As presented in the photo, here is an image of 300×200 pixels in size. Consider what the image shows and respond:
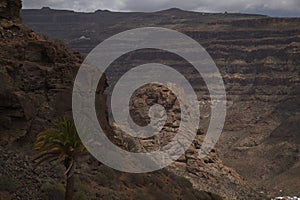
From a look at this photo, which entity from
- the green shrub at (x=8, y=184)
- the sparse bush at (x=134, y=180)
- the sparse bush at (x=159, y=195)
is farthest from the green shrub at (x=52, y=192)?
the sparse bush at (x=159, y=195)

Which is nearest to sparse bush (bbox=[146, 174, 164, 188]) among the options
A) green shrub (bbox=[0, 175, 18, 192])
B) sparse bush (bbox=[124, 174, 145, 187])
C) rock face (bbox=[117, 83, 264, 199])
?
sparse bush (bbox=[124, 174, 145, 187])

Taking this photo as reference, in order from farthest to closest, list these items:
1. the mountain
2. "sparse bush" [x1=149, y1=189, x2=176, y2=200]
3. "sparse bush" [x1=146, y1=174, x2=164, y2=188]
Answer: "sparse bush" [x1=146, y1=174, x2=164, y2=188] < "sparse bush" [x1=149, y1=189, x2=176, y2=200] < the mountain

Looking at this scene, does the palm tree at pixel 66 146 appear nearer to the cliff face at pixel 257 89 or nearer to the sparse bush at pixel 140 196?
the sparse bush at pixel 140 196

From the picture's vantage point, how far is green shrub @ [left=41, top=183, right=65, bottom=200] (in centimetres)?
2723

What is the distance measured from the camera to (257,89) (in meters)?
147

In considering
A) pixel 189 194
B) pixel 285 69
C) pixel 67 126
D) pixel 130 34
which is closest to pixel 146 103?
pixel 189 194

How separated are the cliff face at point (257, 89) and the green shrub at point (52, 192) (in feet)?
193

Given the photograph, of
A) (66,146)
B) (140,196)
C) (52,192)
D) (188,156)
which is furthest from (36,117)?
(188,156)

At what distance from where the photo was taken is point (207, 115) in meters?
136

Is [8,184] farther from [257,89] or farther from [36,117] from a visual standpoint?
[257,89]

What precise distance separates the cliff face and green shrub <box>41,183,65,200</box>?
193 ft

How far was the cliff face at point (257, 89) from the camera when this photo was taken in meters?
102

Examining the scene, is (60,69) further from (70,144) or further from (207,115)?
(207,115)

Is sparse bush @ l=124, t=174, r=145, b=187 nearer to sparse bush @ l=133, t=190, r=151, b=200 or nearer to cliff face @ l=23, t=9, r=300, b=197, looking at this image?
sparse bush @ l=133, t=190, r=151, b=200
